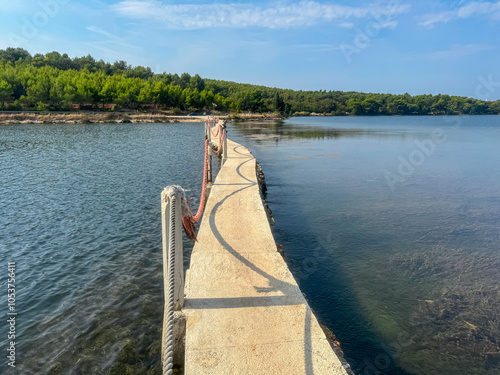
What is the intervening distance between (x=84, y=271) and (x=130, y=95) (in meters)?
106

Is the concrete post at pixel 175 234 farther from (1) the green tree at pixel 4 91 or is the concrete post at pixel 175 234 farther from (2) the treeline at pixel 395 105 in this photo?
(2) the treeline at pixel 395 105

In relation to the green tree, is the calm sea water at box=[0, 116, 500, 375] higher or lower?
lower

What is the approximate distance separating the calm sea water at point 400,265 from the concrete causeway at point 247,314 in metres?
1.61

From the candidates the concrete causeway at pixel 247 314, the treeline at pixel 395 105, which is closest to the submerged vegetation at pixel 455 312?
the concrete causeway at pixel 247 314

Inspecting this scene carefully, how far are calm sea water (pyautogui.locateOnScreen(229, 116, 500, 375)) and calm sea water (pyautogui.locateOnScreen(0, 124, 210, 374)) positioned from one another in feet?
11.8

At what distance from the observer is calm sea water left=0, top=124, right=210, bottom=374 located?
5344mm

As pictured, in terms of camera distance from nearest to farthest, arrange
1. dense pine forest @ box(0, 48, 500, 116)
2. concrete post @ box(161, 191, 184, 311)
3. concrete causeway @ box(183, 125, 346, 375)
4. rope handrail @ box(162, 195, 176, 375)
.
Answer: rope handrail @ box(162, 195, 176, 375)
concrete causeway @ box(183, 125, 346, 375)
concrete post @ box(161, 191, 184, 311)
dense pine forest @ box(0, 48, 500, 116)

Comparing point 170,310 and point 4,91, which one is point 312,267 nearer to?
point 170,310

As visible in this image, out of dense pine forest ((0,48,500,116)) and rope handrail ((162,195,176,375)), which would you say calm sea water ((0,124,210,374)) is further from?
dense pine forest ((0,48,500,116))

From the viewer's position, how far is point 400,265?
869 cm

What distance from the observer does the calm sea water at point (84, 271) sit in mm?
5344

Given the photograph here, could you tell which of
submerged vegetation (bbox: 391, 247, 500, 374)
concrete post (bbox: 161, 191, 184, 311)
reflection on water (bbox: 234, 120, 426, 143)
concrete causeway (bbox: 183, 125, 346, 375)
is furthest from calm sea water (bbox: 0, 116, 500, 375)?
reflection on water (bbox: 234, 120, 426, 143)

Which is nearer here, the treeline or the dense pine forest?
the dense pine forest

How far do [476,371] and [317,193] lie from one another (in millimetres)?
11409
